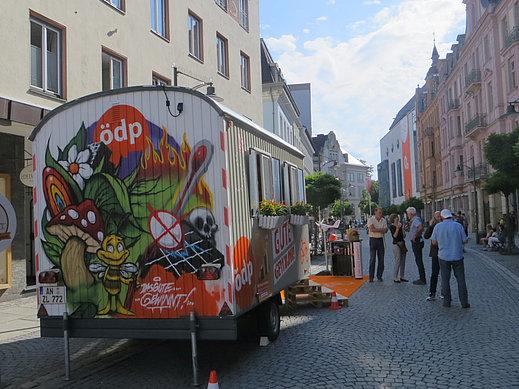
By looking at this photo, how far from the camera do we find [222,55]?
2334 cm

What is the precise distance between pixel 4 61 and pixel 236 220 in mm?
8309

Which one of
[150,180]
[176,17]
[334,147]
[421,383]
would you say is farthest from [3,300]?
[334,147]

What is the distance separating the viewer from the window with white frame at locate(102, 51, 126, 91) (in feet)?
50.4

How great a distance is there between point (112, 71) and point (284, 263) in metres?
9.76

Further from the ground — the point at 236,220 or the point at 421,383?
the point at 236,220

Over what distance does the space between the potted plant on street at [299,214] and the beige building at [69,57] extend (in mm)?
6173

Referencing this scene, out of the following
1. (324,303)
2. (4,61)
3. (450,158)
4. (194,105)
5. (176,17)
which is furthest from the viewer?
(450,158)

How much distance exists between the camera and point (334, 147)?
124000 mm

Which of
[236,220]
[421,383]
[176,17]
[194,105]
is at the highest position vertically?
[176,17]

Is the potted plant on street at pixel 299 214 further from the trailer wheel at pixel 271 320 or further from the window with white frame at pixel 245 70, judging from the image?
the window with white frame at pixel 245 70

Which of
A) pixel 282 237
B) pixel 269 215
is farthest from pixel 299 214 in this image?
pixel 269 215

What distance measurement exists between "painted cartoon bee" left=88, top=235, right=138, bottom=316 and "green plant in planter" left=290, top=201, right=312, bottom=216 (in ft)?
11.5

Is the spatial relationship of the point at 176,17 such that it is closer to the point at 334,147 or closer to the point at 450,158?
the point at 450,158

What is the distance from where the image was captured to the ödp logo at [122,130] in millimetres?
5996
